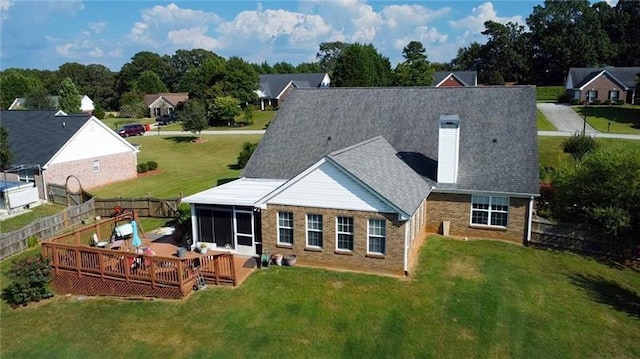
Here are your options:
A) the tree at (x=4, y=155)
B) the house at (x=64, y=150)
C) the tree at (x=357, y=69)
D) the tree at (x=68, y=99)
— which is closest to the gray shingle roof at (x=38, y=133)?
the house at (x=64, y=150)

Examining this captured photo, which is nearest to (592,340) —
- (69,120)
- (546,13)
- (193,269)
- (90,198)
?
(193,269)

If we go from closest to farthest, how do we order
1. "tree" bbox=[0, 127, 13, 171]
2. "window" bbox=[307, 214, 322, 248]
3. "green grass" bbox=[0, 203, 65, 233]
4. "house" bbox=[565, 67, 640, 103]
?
"window" bbox=[307, 214, 322, 248]
"green grass" bbox=[0, 203, 65, 233]
"tree" bbox=[0, 127, 13, 171]
"house" bbox=[565, 67, 640, 103]

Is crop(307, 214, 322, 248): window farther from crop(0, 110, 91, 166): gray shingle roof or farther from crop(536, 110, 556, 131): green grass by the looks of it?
crop(536, 110, 556, 131): green grass

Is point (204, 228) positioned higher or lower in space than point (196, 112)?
lower

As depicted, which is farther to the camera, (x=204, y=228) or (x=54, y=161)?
(x=54, y=161)

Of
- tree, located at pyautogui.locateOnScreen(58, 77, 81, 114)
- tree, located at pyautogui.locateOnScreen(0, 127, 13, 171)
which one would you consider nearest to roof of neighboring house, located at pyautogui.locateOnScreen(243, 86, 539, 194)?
tree, located at pyautogui.locateOnScreen(0, 127, 13, 171)

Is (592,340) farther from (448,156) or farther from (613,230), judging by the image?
(448,156)

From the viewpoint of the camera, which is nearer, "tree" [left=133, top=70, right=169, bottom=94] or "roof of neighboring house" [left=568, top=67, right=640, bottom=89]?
"roof of neighboring house" [left=568, top=67, right=640, bottom=89]
